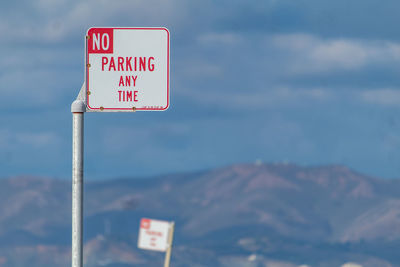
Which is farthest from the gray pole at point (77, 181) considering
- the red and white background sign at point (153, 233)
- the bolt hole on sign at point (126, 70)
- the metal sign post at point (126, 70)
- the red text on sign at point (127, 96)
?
the red and white background sign at point (153, 233)

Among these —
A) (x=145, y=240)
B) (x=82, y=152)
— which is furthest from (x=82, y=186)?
(x=145, y=240)

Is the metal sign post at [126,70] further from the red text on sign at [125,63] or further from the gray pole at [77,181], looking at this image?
the gray pole at [77,181]

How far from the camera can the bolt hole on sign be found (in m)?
11.5

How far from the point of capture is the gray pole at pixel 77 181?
11.2m

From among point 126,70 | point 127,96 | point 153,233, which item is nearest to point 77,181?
point 127,96

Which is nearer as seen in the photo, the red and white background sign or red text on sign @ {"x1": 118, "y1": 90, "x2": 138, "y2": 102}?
red text on sign @ {"x1": 118, "y1": 90, "x2": 138, "y2": 102}

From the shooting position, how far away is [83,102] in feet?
37.4

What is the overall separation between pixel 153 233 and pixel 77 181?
3471cm

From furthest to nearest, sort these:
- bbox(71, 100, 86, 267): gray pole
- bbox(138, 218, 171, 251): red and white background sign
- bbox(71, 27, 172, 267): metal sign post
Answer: bbox(138, 218, 171, 251): red and white background sign < bbox(71, 27, 172, 267): metal sign post < bbox(71, 100, 86, 267): gray pole

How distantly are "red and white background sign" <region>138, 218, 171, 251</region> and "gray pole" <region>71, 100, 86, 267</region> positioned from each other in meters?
34.0

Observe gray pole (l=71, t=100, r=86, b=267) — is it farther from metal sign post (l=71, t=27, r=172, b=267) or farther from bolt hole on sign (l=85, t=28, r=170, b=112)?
bolt hole on sign (l=85, t=28, r=170, b=112)

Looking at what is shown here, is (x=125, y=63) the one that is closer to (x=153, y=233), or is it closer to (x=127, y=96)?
(x=127, y=96)

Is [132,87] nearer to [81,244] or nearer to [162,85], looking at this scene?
[162,85]

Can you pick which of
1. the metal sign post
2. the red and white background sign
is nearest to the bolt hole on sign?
the metal sign post
